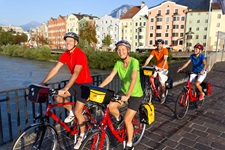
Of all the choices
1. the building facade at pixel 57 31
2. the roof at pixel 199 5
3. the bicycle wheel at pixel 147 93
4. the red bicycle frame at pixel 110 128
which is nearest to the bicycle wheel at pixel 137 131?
the red bicycle frame at pixel 110 128

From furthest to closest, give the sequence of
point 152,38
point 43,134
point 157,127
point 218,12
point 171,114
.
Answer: point 152,38, point 218,12, point 171,114, point 157,127, point 43,134

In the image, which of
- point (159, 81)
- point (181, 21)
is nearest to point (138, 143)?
point (159, 81)

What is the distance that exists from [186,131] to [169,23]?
56.6m

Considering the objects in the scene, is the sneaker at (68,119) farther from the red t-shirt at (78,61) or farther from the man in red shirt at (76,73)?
the red t-shirt at (78,61)

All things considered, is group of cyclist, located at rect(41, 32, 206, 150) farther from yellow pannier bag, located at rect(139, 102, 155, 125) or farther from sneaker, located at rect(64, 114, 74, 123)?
yellow pannier bag, located at rect(139, 102, 155, 125)

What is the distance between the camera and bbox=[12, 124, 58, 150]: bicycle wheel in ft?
9.01

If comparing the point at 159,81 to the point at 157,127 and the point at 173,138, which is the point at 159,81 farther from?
the point at 173,138

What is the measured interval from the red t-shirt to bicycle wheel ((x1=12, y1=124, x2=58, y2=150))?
94 cm

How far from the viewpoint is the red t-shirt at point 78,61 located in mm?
3072

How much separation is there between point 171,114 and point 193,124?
76 cm

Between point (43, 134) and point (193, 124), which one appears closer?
point (43, 134)

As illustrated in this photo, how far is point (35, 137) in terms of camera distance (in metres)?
2.96

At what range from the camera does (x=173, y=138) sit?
13.1ft

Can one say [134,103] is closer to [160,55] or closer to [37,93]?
[37,93]
